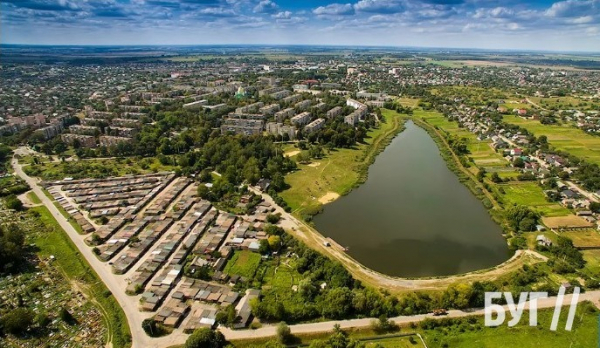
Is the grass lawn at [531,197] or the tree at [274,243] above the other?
the grass lawn at [531,197]

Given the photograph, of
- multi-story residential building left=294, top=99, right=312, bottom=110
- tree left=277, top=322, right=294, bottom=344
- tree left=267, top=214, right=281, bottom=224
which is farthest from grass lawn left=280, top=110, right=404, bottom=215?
multi-story residential building left=294, top=99, right=312, bottom=110

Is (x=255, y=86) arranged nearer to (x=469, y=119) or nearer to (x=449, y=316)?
(x=469, y=119)

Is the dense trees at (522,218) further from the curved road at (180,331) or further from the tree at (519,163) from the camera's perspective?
the tree at (519,163)

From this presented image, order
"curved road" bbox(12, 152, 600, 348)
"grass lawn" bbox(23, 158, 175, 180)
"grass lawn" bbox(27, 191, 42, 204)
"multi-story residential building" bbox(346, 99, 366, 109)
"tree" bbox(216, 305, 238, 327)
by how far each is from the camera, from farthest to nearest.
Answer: "multi-story residential building" bbox(346, 99, 366, 109) → "grass lawn" bbox(23, 158, 175, 180) → "grass lawn" bbox(27, 191, 42, 204) → "tree" bbox(216, 305, 238, 327) → "curved road" bbox(12, 152, 600, 348)

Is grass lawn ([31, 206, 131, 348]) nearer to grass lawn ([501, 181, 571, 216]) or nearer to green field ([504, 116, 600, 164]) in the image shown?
grass lawn ([501, 181, 571, 216])

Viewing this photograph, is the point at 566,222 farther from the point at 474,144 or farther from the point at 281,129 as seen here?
the point at 281,129

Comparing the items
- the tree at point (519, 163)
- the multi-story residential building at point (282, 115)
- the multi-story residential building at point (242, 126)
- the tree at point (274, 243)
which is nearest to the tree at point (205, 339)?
the tree at point (274, 243)
